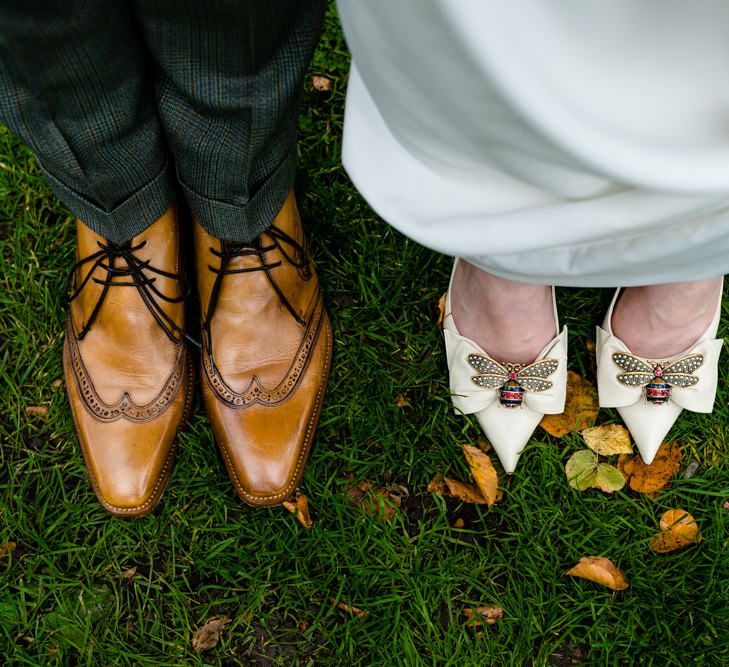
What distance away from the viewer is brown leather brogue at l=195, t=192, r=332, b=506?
1374mm

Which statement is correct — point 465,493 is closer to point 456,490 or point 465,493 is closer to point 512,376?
point 456,490

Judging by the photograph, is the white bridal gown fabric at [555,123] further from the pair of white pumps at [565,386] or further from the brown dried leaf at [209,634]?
the brown dried leaf at [209,634]

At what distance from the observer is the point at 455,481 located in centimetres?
151

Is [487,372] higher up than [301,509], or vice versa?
[487,372]

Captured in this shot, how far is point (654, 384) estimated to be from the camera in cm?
146

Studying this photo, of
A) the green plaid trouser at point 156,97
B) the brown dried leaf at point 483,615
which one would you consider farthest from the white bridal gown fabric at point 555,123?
the brown dried leaf at point 483,615

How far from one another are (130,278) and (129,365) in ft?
0.58

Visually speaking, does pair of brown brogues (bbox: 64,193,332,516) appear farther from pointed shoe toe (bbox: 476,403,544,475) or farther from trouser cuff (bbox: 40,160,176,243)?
pointed shoe toe (bbox: 476,403,544,475)

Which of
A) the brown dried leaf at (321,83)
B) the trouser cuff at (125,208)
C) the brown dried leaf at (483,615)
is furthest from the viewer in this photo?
the brown dried leaf at (321,83)

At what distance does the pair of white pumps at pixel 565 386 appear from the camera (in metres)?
1.45

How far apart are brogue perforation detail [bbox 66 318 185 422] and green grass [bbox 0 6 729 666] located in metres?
0.11

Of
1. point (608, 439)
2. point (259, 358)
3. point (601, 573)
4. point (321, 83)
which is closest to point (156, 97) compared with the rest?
point (259, 358)

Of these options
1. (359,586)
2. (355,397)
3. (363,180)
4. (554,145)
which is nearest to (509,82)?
(554,145)

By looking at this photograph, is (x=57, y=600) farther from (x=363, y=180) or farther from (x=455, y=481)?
(x=363, y=180)
